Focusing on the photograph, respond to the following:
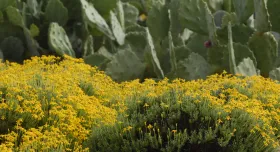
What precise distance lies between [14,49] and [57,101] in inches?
118

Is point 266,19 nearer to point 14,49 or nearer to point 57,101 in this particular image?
point 57,101

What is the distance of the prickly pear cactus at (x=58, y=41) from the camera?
7645 millimetres

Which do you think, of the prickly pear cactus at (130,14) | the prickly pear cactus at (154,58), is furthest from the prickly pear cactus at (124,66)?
A: the prickly pear cactus at (130,14)

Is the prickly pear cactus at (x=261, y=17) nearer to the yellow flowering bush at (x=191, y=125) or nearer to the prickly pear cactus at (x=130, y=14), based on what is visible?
the yellow flowering bush at (x=191, y=125)

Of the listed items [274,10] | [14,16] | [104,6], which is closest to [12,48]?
[14,16]

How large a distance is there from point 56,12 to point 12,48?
72 centimetres

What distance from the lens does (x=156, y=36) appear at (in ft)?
26.7

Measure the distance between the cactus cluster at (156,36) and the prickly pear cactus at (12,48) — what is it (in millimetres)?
13

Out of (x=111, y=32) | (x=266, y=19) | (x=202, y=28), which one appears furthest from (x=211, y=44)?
(x=111, y=32)

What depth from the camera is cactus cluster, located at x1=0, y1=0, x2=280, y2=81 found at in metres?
7.06

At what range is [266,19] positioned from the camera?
685 centimetres

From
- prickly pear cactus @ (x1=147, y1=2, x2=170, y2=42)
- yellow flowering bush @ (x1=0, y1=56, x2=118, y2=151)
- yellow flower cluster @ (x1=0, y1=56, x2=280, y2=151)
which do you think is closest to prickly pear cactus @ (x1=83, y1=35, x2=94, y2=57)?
prickly pear cactus @ (x1=147, y1=2, x2=170, y2=42)

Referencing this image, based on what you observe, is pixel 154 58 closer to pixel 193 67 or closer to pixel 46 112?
pixel 193 67

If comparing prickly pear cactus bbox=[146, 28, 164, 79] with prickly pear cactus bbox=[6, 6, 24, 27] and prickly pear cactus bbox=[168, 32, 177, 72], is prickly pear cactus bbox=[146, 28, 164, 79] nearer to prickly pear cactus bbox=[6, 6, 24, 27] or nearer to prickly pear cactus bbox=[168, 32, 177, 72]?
prickly pear cactus bbox=[168, 32, 177, 72]
